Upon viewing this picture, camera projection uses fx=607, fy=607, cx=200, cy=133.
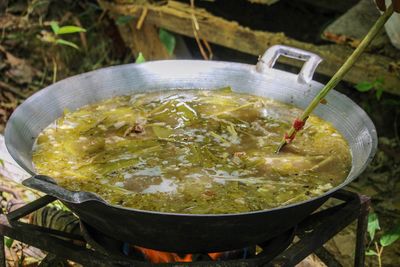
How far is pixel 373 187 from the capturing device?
169 inches

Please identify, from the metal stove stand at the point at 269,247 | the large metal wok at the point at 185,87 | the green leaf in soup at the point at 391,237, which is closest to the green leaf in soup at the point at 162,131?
the large metal wok at the point at 185,87

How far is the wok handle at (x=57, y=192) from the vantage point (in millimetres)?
1683

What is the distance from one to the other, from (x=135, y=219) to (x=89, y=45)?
3.92 meters

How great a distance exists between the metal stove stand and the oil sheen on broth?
7.5 inches

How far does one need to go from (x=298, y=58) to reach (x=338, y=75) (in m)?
0.45

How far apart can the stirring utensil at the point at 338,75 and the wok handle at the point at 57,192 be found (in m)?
0.90

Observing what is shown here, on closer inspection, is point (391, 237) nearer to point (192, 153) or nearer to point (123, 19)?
point (192, 153)

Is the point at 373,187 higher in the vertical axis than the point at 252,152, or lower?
higher

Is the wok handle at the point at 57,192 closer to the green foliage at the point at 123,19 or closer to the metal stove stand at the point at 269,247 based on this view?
the metal stove stand at the point at 269,247

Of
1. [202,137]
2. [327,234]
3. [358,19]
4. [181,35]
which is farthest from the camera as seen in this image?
[181,35]

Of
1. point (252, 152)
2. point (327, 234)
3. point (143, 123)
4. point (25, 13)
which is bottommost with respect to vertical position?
point (327, 234)

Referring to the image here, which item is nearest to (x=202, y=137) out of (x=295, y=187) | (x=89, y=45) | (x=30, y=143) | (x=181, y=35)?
(x=295, y=187)

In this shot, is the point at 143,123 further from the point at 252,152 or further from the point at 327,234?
the point at 327,234

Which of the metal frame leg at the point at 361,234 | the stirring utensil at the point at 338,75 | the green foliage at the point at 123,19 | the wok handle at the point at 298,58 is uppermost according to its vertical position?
the green foliage at the point at 123,19
